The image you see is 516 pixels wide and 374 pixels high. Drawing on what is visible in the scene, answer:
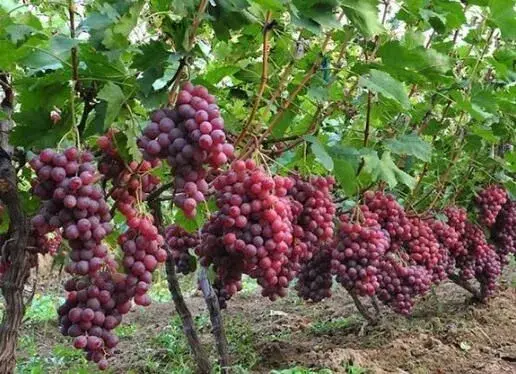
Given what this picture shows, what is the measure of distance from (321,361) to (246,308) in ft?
11.3

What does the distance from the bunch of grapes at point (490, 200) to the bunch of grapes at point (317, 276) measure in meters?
1.49

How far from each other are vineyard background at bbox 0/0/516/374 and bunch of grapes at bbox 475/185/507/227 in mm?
15

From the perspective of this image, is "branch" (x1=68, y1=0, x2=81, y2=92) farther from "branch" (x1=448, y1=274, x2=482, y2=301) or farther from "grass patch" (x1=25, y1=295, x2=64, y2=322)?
"grass patch" (x1=25, y1=295, x2=64, y2=322)

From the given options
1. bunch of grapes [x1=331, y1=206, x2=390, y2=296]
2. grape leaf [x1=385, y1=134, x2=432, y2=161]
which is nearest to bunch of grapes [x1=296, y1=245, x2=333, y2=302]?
bunch of grapes [x1=331, y1=206, x2=390, y2=296]

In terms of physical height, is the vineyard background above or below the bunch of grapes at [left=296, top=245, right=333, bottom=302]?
above

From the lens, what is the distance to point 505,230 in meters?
5.45

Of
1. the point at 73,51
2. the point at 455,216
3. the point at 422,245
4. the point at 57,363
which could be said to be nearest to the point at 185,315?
the point at 422,245

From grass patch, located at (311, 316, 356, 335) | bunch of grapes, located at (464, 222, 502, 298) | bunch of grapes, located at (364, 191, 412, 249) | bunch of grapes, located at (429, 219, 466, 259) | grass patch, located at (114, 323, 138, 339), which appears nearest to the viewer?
bunch of grapes, located at (364, 191, 412, 249)

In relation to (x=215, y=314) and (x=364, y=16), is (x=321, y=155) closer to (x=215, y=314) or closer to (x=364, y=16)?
(x=364, y=16)

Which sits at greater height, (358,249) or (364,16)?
(364,16)

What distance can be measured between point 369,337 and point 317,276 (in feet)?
5.08

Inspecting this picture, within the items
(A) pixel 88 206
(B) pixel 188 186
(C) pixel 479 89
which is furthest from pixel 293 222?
(C) pixel 479 89

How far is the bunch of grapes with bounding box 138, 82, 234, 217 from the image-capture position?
70.5 inches

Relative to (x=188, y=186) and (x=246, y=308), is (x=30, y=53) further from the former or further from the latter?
(x=246, y=308)
